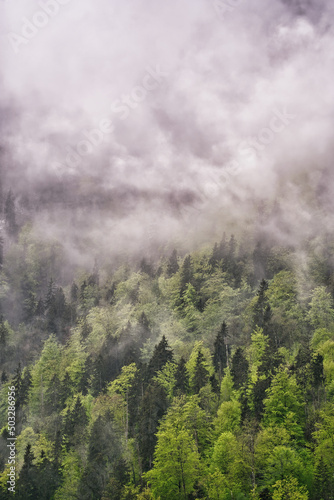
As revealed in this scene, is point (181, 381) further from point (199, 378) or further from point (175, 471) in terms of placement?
point (175, 471)

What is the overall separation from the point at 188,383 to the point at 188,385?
3.50 ft

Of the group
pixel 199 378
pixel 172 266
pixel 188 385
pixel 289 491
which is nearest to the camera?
pixel 289 491

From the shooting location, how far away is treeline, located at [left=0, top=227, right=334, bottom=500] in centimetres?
4909

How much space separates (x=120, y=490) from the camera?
167ft

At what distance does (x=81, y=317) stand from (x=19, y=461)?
9375 centimetres

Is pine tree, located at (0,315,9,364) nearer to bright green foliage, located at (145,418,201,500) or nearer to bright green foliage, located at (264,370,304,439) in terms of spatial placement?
bright green foliage, located at (145,418,201,500)

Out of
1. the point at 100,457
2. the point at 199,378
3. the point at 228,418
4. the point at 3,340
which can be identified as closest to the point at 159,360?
the point at 199,378

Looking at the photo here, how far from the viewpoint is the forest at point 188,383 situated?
49.2 meters

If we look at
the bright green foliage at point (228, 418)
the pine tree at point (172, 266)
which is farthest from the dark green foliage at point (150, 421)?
the pine tree at point (172, 266)

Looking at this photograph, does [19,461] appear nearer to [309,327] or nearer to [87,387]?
[87,387]

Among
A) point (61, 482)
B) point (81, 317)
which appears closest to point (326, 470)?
point (61, 482)

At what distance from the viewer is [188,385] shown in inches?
3206

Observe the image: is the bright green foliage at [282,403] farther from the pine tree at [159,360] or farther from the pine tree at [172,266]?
the pine tree at [172,266]

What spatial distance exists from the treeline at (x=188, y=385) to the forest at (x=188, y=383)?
291mm
